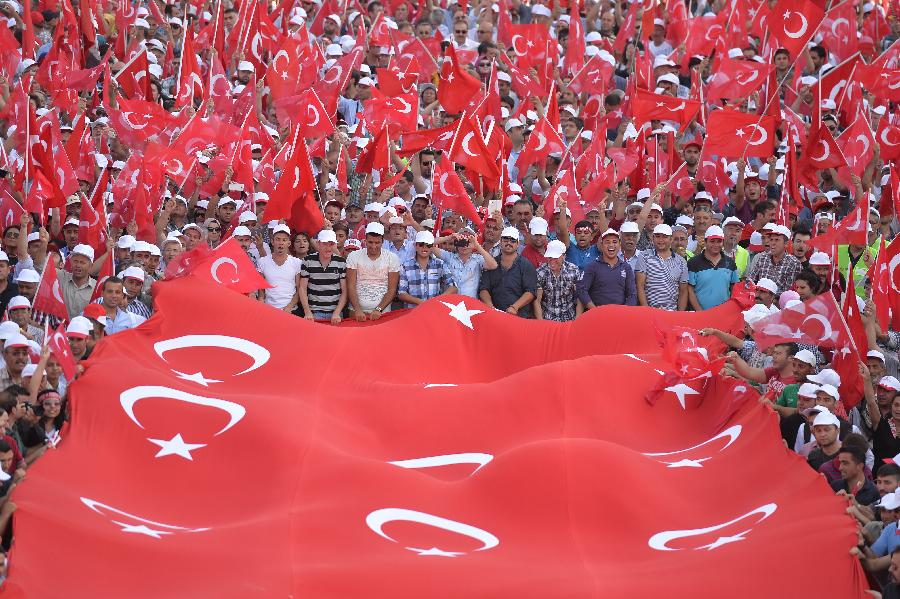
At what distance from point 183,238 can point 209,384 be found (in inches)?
124

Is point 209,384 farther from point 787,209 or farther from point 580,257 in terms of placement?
point 787,209

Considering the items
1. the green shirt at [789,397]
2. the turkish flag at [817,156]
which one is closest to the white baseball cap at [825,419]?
the green shirt at [789,397]

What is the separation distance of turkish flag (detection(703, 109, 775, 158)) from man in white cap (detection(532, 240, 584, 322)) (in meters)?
3.31

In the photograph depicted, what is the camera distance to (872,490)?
11.4 meters

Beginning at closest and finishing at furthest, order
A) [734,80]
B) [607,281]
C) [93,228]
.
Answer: [607,281] < [93,228] < [734,80]

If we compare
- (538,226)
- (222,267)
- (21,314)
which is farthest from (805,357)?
(21,314)

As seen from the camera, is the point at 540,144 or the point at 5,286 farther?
the point at 540,144

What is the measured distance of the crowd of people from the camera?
13.5 meters

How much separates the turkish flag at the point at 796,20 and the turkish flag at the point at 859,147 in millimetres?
2858

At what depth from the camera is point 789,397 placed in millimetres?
12938

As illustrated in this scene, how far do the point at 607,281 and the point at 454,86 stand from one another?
14.5 ft

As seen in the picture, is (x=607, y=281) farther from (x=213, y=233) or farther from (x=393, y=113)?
(x=213, y=233)

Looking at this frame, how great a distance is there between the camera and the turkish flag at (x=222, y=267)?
49.2 ft

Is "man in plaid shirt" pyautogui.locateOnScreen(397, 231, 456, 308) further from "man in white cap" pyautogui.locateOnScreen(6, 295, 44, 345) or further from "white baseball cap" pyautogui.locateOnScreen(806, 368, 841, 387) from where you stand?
"white baseball cap" pyautogui.locateOnScreen(806, 368, 841, 387)
